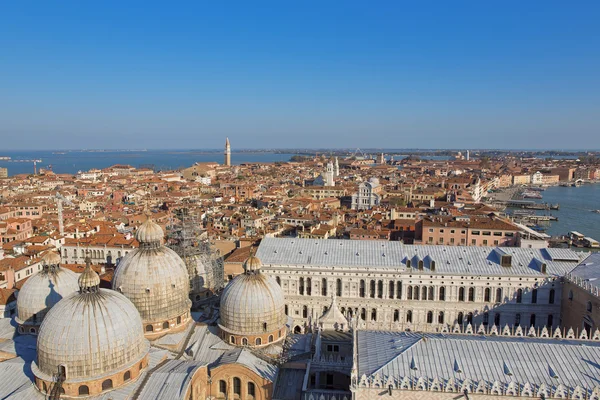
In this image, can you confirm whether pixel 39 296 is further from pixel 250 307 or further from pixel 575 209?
pixel 575 209

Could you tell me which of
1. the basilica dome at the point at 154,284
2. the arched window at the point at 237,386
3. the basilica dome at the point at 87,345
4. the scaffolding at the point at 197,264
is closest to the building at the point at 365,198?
the scaffolding at the point at 197,264

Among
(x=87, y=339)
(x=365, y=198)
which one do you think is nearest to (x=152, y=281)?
(x=87, y=339)

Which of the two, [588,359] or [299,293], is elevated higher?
[588,359]

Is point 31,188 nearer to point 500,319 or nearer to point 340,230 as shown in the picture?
point 340,230

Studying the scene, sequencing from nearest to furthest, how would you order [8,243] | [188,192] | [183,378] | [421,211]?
[183,378] < [8,243] < [421,211] < [188,192]

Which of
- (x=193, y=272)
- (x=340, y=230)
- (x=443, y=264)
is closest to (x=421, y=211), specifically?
(x=340, y=230)

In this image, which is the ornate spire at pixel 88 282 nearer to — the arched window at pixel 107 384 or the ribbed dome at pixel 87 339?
the ribbed dome at pixel 87 339
